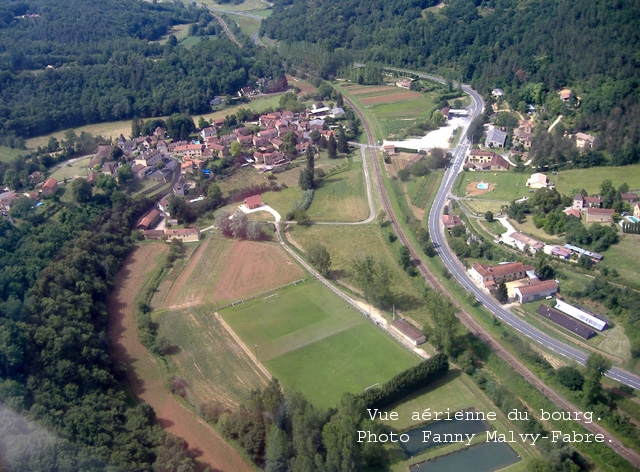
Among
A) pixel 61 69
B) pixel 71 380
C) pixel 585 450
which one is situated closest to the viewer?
pixel 585 450

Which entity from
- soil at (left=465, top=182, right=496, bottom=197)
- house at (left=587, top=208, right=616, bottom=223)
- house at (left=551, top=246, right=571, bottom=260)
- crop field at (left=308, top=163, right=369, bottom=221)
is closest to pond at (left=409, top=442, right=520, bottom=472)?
house at (left=551, top=246, right=571, bottom=260)

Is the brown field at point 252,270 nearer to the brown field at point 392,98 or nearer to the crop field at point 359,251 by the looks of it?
the crop field at point 359,251

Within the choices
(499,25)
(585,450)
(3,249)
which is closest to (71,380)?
(3,249)

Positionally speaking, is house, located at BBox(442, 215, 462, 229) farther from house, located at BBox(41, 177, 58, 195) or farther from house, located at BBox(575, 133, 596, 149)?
house, located at BBox(41, 177, 58, 195)

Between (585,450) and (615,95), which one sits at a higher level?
(615,95)

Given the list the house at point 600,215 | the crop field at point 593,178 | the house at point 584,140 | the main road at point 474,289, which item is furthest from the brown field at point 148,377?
the house at point 584,140

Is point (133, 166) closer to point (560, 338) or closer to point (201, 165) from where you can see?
point (201, 165)
